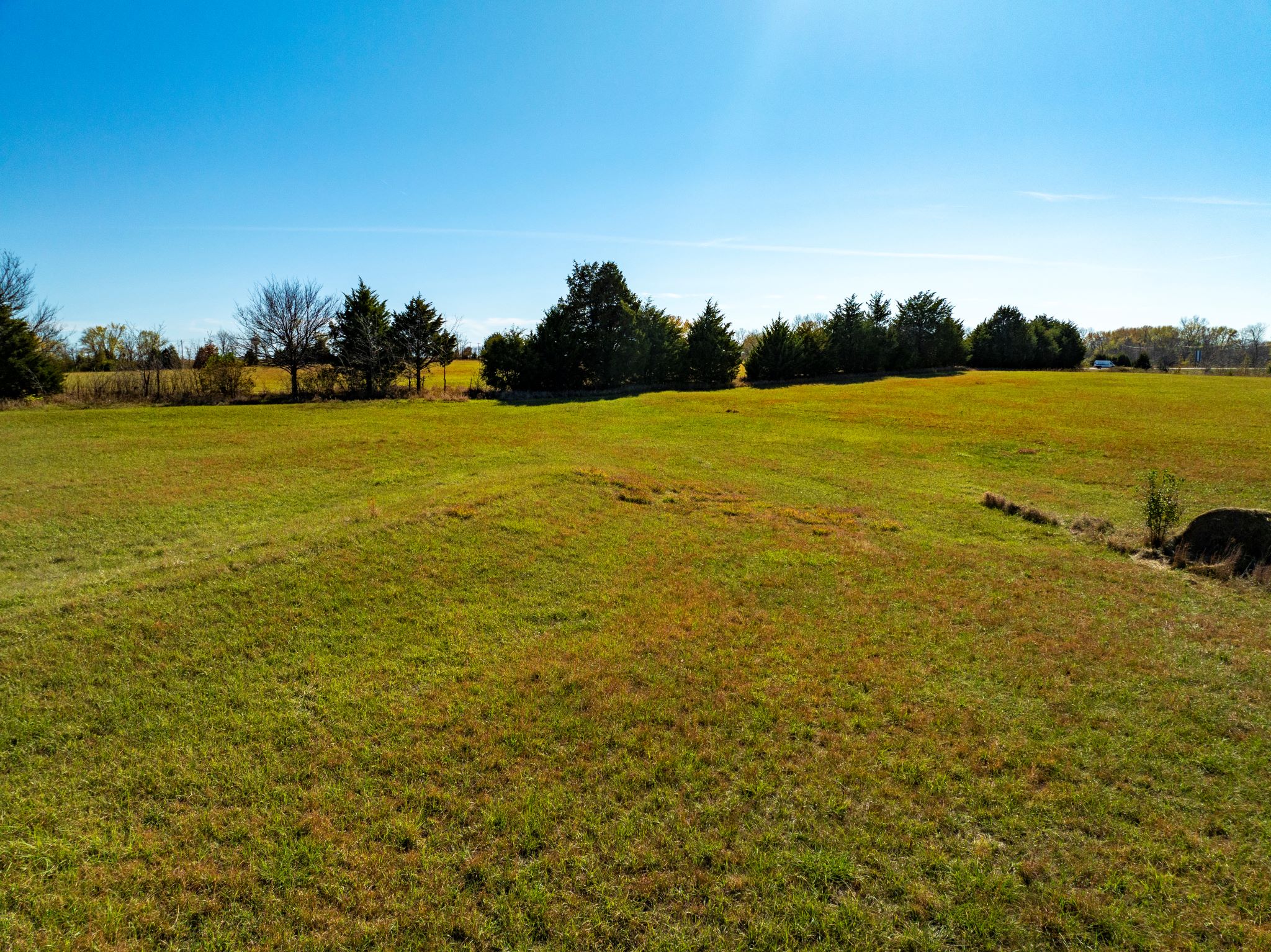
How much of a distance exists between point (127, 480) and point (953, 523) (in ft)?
75.5

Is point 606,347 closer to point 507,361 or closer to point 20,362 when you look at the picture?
point 507,361

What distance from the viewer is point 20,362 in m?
35.0

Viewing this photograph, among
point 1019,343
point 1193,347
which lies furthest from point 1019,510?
point 1193,347

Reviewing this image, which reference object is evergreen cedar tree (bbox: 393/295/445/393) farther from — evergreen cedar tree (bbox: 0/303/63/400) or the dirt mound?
the dirt mound

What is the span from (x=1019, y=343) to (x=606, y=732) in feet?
319

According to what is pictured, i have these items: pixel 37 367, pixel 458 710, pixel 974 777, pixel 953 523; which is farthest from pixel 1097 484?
pixel 37 367

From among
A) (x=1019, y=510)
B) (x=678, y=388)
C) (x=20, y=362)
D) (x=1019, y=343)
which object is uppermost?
(x=1019, y=343)

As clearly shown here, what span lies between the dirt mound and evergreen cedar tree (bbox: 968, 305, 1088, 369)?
81.6 m

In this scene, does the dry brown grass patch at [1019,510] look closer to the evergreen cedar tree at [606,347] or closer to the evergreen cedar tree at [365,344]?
the evergreen cedar tree at [606,347]

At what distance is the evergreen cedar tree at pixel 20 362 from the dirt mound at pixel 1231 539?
187 ft

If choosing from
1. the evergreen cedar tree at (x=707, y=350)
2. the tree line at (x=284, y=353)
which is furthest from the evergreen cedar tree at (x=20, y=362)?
the evergreen cedar tree at (x=707, y=350)

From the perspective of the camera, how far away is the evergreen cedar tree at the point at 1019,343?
81.2 m

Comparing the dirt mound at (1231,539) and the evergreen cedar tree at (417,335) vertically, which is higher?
the evergreen cedar tree at (417,335)

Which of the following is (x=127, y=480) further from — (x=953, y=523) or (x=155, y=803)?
(x=953, y=523)
